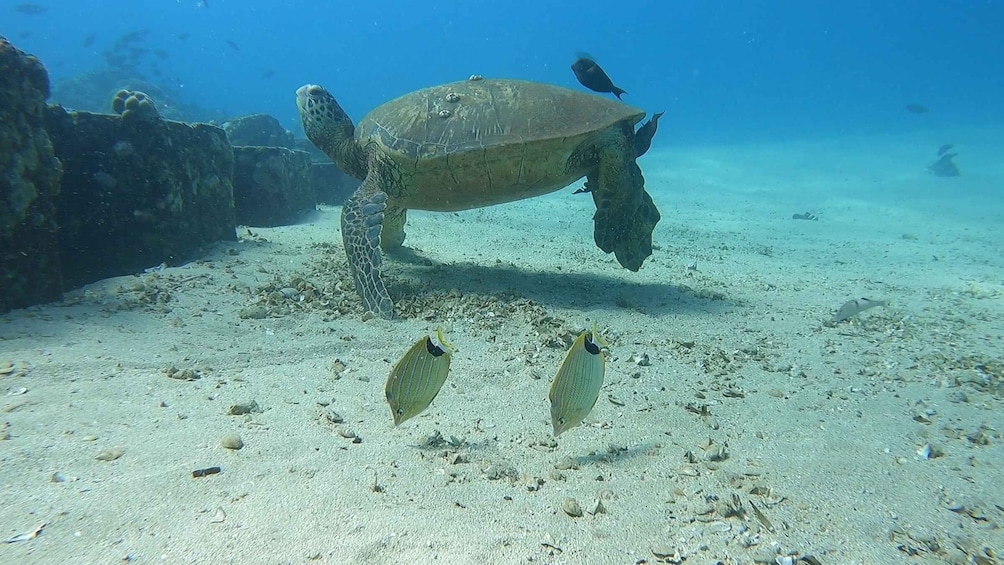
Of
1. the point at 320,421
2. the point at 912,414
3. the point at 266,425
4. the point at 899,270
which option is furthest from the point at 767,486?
the point at 899,270

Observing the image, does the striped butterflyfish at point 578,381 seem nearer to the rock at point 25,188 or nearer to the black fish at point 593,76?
the rock at point 25,188

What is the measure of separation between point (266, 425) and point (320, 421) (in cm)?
30

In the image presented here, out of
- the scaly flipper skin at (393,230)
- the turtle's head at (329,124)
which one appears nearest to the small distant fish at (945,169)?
the scaly flipper skin at (393,230)

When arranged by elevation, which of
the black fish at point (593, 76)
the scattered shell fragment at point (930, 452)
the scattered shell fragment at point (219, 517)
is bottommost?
the scattered shell fragment at point (219, 517)

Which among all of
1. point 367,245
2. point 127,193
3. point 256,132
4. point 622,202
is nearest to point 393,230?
point 367,245

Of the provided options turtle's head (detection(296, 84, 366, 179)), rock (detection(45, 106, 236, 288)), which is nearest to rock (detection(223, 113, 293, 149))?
rock (detection(45, 106, 236, 288))

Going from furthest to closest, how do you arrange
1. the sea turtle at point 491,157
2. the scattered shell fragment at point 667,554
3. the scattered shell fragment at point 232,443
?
the sea turtle at point 491,157
the scattered shell fragment at point 232,443
the scattered shell fragment at point 667,554

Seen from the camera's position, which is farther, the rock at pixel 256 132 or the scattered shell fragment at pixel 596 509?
the rock at pixel 256 132

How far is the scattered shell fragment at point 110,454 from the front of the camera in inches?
91.8

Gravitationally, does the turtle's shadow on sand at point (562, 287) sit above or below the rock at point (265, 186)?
below

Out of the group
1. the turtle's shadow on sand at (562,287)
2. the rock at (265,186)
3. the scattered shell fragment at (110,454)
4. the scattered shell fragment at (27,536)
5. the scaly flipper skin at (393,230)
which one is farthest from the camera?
the rock at (265,186)

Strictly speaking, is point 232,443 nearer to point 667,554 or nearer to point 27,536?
point 27,536

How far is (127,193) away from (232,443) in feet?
15.0

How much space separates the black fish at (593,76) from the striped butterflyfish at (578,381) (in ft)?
18.0
